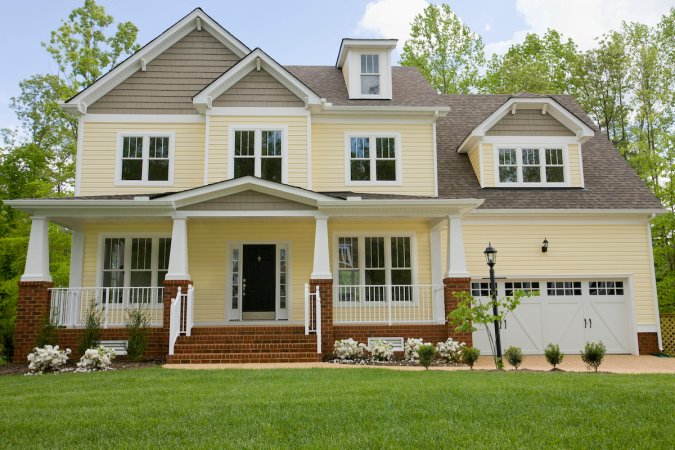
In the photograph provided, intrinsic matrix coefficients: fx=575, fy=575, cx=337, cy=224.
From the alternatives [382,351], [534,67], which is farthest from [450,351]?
[534,67]

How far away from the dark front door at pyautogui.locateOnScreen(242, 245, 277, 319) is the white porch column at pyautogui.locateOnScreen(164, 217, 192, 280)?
2419 mm

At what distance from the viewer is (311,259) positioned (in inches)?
616

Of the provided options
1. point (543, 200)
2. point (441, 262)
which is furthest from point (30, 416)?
point (543, 200)

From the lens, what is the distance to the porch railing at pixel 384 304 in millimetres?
14992

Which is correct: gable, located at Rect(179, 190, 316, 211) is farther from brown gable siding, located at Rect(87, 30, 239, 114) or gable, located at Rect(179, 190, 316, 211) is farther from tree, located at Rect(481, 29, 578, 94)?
tree, located at Rect(481, 29, 578, 94)

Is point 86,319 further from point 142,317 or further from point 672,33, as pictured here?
point 672,33

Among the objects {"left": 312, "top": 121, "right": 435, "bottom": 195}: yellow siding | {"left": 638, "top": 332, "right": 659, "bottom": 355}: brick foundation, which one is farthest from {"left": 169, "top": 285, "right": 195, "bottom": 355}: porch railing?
{"left": 638, "top": 332, "right": 659, "bottom": 355}: brick foundation

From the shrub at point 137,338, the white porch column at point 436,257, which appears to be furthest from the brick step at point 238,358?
the white porch column at point 436,257

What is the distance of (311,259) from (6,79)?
2320 cm

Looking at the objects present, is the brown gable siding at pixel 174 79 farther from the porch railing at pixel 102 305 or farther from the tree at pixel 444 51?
the tree at pixel 444 51

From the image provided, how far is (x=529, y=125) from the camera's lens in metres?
17.3

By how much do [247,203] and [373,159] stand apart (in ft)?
14.0

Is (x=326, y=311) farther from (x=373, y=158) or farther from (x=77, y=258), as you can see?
(x=77, y=258)

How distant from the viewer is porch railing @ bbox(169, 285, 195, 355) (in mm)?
12594
